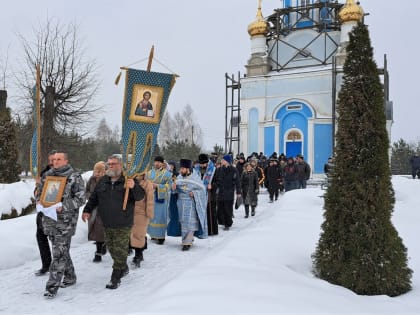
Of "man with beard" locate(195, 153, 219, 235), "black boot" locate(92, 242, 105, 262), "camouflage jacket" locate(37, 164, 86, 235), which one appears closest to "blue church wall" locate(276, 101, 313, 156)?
"man with beard" locate(195, 153, 219, 235)

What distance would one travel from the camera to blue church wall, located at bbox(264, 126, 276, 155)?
2769 cm

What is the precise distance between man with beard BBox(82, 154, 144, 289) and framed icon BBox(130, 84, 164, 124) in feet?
2.08

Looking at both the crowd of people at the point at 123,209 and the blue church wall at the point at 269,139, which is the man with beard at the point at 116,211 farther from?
the blue church wall at the point at 269,139

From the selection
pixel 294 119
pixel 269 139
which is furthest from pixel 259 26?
pixel 269 139

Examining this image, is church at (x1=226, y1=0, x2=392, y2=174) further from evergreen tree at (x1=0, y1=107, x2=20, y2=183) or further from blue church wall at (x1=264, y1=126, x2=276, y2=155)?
evergreen tree at (x1=0, y1=107, x2=20, y2=183)

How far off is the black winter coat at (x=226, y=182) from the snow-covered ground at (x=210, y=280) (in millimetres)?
1516

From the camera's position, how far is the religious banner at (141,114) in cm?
503

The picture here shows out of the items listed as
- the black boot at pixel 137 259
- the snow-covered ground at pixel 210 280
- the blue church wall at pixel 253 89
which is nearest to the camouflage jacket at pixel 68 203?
the snow-covered ground at pixel 210 280

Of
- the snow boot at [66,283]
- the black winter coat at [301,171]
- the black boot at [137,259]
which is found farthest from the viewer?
the black winter coat at [301,171]

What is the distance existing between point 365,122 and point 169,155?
40353 mm

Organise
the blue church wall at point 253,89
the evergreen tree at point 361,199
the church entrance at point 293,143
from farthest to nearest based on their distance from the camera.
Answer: the blue church wall at point 253,89 < the church entrance at point 293,143 < the evergreen tree at point 361,199

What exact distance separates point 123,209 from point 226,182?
199 inches

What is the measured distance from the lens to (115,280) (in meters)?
5.07

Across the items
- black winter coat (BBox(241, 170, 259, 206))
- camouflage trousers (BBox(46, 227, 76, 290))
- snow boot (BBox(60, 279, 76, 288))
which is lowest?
snow boot (BBox(60, 279, 76, 288))
